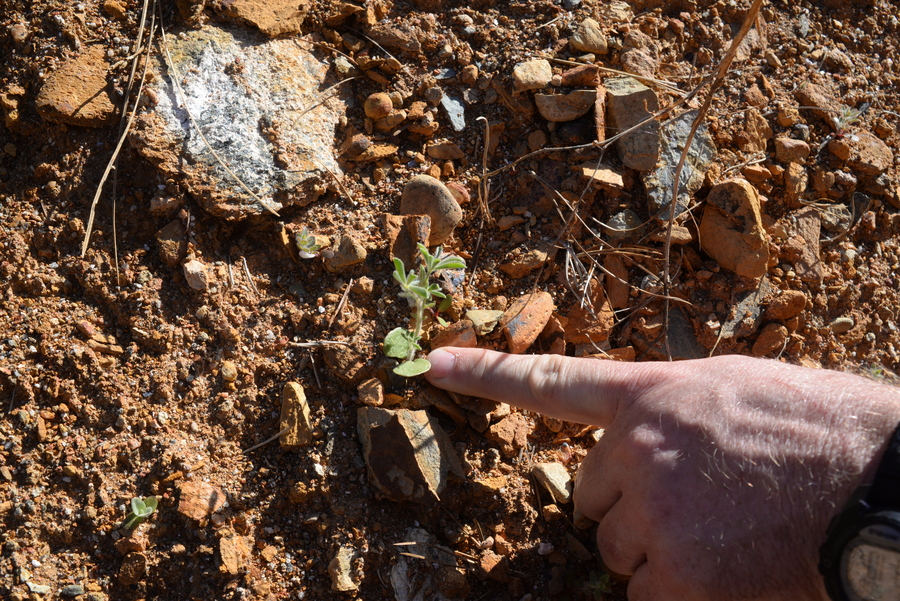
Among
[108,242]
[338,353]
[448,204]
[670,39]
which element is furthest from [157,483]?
[670,39]

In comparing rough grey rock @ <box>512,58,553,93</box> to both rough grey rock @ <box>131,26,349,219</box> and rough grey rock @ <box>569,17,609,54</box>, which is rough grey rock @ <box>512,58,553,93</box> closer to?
rough grey rock @ <box>569,17,609,54</box>

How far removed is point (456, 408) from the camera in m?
2.12

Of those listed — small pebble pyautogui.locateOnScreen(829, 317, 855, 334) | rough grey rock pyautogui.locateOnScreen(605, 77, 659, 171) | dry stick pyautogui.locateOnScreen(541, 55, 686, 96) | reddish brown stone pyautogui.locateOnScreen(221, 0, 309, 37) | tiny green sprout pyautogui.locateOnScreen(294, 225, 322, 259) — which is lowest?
small pebble pyautogui.locateOnScreen(829, 317, 855, 334)

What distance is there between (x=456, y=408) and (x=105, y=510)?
1138mm

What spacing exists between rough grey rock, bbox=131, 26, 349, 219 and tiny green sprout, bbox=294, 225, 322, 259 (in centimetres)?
13

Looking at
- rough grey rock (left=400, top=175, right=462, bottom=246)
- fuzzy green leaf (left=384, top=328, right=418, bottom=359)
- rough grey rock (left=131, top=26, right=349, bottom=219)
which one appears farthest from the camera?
rough grey rock (left=400, top=175, right=462, bottom=246)

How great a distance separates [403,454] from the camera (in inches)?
77.4

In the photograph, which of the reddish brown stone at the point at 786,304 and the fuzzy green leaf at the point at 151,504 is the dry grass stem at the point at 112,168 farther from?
the reddish brown stone at the point at 786,304

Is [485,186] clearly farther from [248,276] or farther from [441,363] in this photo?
[248,276]

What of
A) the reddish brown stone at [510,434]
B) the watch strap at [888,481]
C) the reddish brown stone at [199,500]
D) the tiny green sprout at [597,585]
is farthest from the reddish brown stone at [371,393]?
the watch strap at [888,481]

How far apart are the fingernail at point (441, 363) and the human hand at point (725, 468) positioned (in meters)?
0.45

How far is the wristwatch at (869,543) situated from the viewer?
1318 mm

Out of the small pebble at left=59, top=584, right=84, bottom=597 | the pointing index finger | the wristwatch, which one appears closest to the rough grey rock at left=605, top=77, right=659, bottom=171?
the pointing index finger

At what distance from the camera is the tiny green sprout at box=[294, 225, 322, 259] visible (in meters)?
2.14
